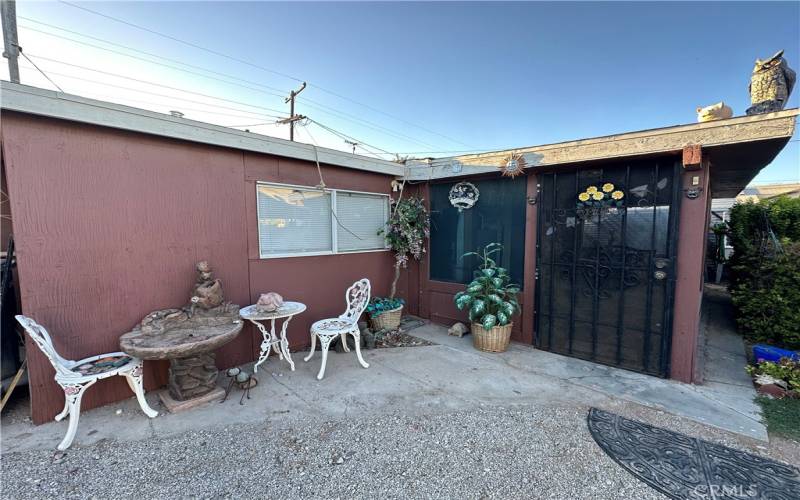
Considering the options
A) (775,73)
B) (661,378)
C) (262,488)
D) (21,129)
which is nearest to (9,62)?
(21,129)

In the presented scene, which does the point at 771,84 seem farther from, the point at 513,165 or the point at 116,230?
the point at 116,230

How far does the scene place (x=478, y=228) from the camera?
4301 mm

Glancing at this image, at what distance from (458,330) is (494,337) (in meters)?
0.71

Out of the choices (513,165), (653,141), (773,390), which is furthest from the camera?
(513,165)

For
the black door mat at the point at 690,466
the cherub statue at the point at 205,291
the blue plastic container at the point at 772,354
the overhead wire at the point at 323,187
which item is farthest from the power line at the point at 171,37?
the blue plastic container at the point at 772,354

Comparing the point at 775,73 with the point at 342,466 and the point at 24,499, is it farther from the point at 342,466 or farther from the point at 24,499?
the point at 24,499

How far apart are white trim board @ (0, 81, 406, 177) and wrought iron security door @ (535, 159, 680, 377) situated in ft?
9.43

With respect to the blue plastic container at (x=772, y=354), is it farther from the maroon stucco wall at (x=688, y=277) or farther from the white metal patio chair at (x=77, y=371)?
the white metal patio chair at (x=77, y=371)

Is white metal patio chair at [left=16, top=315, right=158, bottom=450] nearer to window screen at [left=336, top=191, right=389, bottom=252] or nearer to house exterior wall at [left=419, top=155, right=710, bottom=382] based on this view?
window screen at [left=336, top=191, right=389, bottom=252]

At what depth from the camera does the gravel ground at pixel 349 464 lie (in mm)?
1675

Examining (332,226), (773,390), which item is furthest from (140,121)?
(773,390)

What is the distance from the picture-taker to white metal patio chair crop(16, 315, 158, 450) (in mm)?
2037

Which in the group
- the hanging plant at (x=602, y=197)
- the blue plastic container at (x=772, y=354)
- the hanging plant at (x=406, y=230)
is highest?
the hanging plant at (x=602, y=197)

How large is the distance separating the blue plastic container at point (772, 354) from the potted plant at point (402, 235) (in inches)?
154
